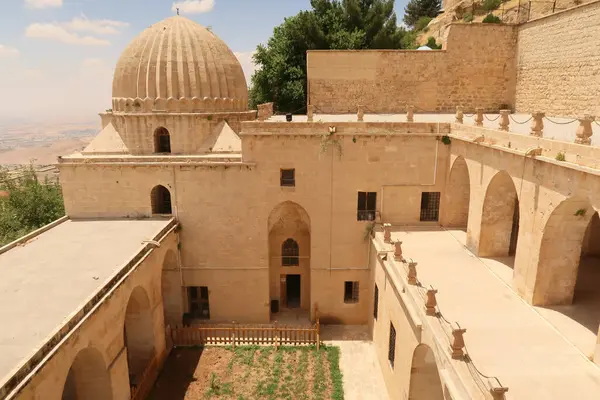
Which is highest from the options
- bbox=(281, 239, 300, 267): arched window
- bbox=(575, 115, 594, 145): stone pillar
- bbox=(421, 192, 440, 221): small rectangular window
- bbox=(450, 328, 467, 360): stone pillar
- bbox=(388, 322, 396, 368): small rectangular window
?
bbox=(575, 115, 594, 145): stone pillar

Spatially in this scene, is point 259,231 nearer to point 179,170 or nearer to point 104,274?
point 179,170

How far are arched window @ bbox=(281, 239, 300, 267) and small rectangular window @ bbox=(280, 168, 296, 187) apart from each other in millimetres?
3076

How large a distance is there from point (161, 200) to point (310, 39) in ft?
57.0

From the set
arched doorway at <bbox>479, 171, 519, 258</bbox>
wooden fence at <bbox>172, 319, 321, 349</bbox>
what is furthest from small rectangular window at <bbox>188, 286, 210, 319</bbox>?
arched doorway at <bbox>479, 171, 519, 258</bbox>

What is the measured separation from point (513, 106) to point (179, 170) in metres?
16.8

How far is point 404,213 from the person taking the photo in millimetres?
17234

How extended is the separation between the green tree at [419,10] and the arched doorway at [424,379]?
171ft

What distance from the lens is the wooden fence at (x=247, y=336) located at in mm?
17047

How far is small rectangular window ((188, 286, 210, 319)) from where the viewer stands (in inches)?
732

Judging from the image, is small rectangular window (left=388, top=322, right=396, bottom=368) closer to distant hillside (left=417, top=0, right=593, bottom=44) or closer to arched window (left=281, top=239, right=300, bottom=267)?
arched window (left=281, top=239, right=300, bottom=267)

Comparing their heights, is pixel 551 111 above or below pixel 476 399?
above

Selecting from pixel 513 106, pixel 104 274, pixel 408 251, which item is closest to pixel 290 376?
pixel 408 251

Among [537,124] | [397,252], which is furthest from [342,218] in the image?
[537,124]

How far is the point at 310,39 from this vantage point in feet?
98.3
